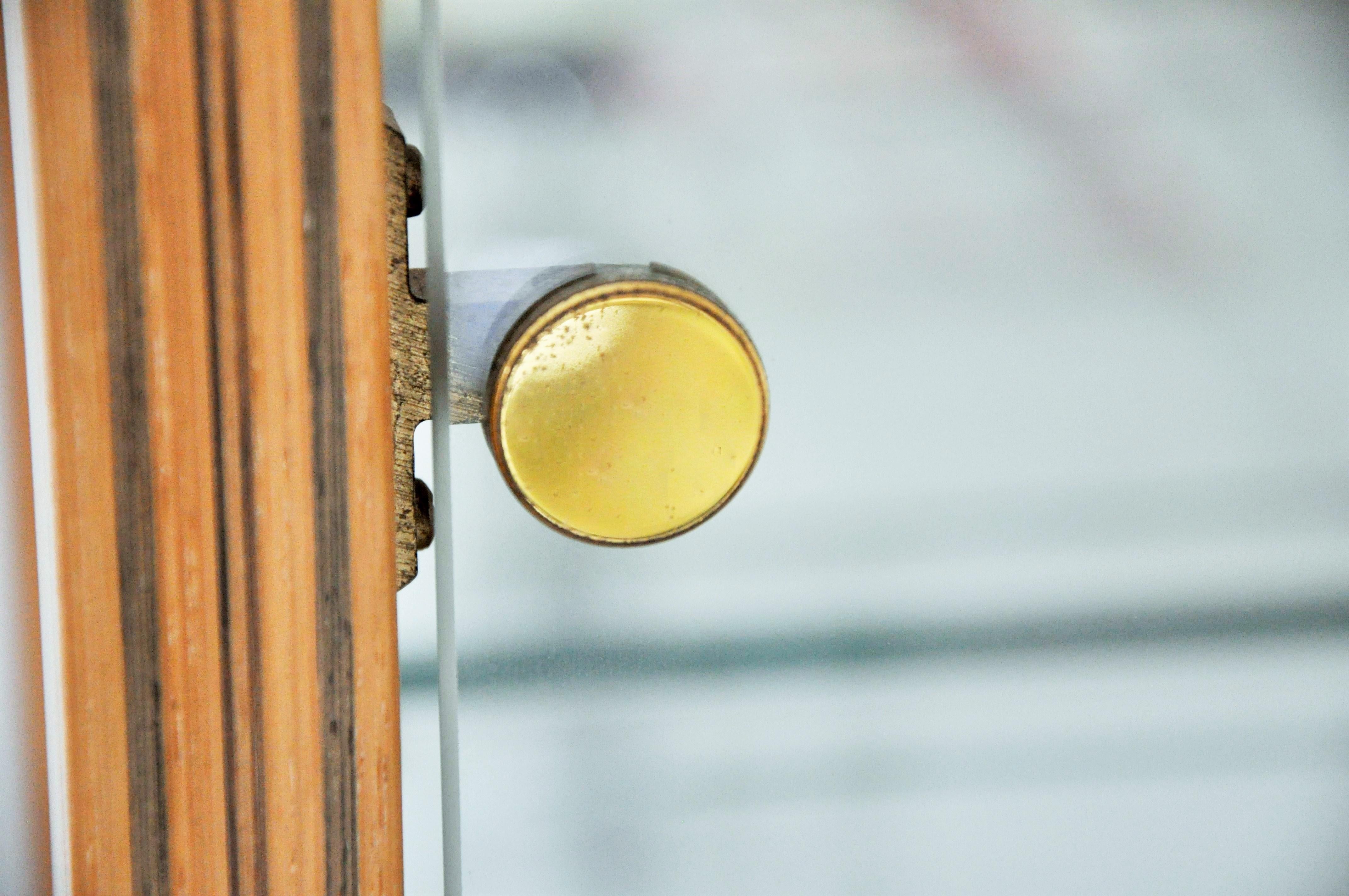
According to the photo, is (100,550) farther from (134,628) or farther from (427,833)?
(427,833)

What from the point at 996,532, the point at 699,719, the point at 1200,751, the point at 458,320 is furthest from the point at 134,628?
the point at 1200,751

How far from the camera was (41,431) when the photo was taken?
25cm

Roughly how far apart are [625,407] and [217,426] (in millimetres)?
131

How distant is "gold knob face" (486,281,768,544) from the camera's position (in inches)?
9.9

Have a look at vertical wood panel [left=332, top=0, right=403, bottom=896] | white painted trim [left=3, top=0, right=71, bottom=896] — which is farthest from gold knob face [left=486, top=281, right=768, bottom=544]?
white painted trim [left=3, top=0, right=71, bottom=896]

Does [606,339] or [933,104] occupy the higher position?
[933,104]

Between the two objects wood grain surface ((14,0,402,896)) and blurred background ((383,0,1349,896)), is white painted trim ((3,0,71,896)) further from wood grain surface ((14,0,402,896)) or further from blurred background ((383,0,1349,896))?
blurred background ((383,0,1349,896))

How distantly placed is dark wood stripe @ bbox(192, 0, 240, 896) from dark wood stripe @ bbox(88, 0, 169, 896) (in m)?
0.02

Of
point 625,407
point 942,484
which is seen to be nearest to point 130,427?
point 625,407

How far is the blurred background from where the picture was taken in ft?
1.09

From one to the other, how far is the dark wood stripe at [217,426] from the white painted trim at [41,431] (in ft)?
0.17

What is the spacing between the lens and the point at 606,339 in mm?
252

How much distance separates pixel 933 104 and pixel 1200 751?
36 cm

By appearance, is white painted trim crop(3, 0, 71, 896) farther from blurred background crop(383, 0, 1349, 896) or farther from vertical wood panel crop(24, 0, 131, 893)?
blurred background crop(383, 0, 1349, 896)
